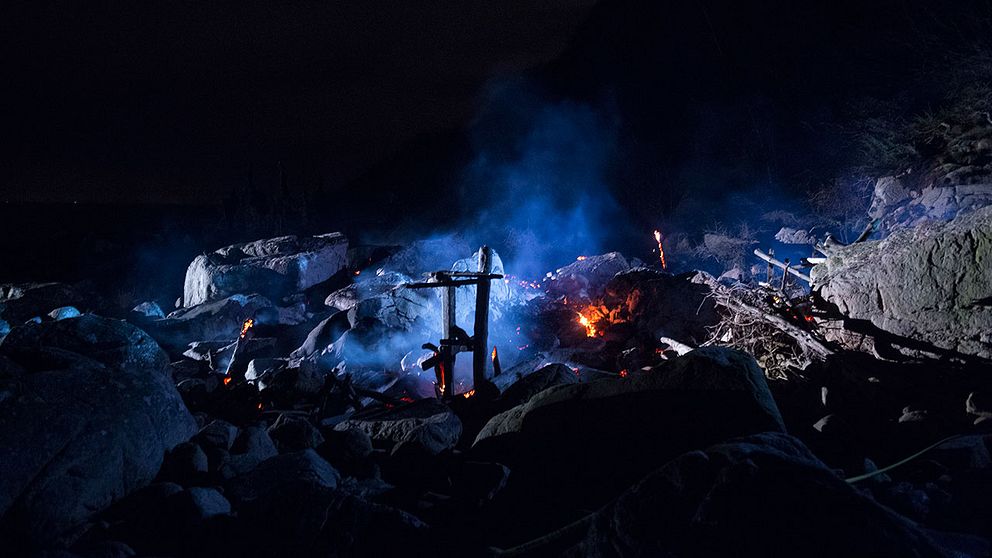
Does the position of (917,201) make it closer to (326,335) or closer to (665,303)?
(665,303)

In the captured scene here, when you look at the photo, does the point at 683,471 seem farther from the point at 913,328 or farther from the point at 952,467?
the point at 913,328

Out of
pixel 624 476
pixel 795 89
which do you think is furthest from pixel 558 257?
pixel 624 476

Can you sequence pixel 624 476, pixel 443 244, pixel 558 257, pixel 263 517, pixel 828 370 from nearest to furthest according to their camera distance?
pixel 263 517, pixel 624 476, pixel 828 370, pixel 443 244, pixel 558 257

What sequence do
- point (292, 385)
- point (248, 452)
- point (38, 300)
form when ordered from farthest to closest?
1. point (38, 300)
2. point (292, 385)
3. point (248, 452)

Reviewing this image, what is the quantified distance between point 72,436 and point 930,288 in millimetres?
10248

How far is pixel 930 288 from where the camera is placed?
20.4ft

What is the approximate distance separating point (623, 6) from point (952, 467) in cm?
4381

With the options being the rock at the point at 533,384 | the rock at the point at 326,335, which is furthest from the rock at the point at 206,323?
the rock at the point at 533,384

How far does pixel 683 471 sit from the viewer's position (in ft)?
8.70

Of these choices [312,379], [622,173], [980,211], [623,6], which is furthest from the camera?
[623,6]

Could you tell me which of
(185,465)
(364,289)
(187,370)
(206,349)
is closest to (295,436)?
(185,465)

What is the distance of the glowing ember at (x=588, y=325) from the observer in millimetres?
14492

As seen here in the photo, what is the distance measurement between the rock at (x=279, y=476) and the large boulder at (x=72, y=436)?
975mm

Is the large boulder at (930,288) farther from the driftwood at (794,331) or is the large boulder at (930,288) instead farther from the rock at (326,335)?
the rock at (326,335)
